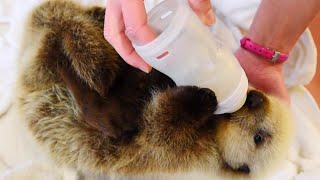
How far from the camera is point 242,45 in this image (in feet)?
3.17

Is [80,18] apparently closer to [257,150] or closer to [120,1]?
[120,1]

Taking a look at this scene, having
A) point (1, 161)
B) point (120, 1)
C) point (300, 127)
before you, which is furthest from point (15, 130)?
point (300, 127)

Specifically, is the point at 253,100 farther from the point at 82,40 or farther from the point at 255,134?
the point at 82,40

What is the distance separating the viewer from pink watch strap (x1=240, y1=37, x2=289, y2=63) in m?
0.95

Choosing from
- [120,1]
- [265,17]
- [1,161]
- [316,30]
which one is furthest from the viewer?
[316,30]

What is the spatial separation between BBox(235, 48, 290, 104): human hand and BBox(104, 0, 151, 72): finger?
1.22ft

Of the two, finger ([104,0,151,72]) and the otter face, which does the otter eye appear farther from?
finger ([104,0,151,72])

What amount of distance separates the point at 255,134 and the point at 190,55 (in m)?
0.20

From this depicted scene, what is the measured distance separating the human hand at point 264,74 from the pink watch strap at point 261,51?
10 millimetres

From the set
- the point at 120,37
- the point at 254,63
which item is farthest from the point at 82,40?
the point at 254,63

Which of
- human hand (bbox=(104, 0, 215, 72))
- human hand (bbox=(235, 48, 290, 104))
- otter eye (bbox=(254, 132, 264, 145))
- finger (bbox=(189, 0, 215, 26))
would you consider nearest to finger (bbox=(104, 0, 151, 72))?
human hand (bbox=(104, 0, 215, 72))

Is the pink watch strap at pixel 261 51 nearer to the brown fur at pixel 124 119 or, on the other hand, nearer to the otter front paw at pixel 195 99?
the brown fur at pixel 124 119

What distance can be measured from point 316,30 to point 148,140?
75 centimetres

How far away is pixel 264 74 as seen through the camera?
3.09 ft
